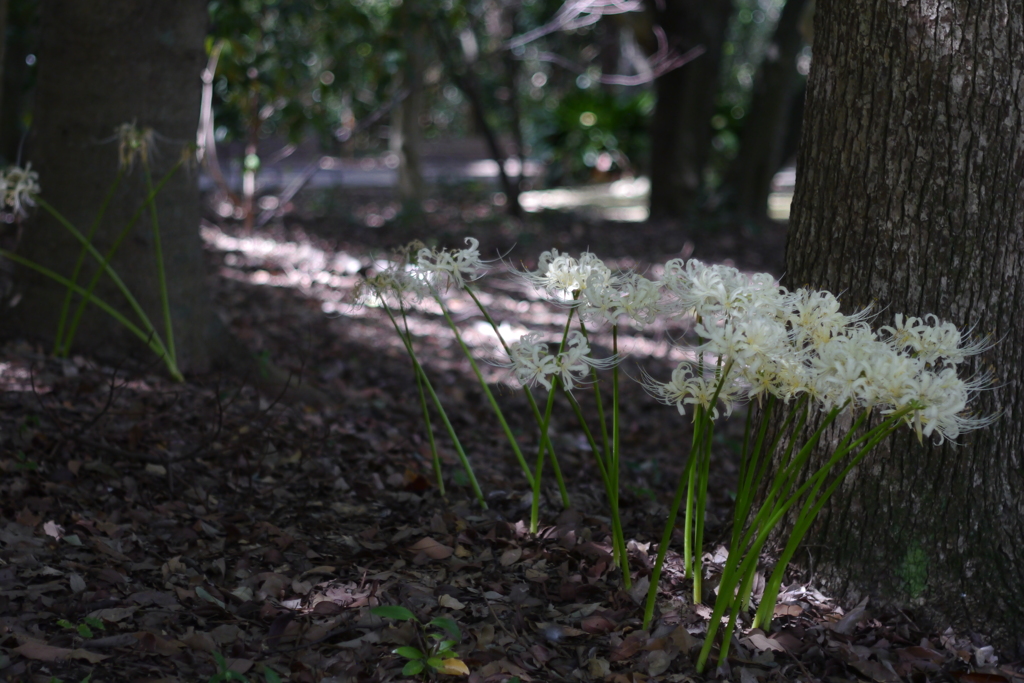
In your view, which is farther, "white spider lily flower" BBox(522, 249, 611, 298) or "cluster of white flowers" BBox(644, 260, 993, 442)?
"white spider lily flower" BBox(522, 249, 611, 298)

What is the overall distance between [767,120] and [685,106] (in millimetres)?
1073

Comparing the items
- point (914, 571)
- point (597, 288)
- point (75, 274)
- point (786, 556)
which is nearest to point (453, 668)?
point (786, 556)

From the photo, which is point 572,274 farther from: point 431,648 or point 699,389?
point 431,648

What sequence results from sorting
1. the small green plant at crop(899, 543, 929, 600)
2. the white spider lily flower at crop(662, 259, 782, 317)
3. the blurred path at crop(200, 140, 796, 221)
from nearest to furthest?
the white spider lily flower at crop(662, 259, 782, 317) → the small green plant at crop(899, 543, 929, 600) → the blurred path at crop(200, 140, 796, 221)

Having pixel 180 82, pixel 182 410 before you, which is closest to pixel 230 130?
pixel 180 82

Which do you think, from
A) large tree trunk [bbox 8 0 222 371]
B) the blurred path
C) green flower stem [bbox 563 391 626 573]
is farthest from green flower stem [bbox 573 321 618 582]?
the blurred path

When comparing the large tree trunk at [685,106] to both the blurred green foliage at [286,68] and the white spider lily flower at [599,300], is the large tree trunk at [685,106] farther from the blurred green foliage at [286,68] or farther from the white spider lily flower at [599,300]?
the white spider lily flower at [599,300]

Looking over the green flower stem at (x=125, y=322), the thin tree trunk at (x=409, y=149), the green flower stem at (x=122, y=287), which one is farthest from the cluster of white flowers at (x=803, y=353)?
the thin tree trunk at (x=409, y=149)

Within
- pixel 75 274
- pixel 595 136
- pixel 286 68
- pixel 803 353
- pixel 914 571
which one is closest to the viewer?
pixel 803 353

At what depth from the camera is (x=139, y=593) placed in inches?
93.7

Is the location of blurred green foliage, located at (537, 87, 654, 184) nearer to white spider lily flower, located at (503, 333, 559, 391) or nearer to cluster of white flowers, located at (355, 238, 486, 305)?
cluster of white flowers, located at (355, 238, 486, 305)

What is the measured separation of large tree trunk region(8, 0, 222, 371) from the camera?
3.98 m

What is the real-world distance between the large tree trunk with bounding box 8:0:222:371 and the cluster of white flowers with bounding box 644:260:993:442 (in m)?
2.90

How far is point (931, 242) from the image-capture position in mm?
2500
